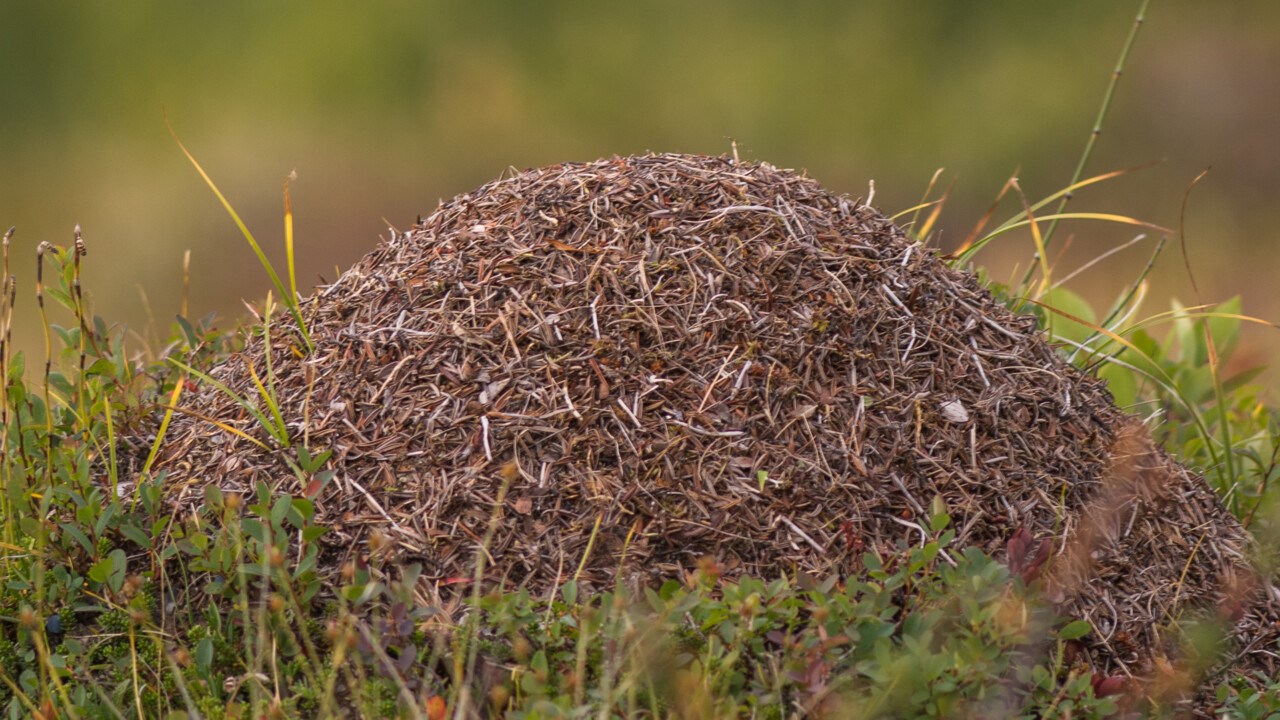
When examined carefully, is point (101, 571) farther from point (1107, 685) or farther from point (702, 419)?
point (1107, 685)

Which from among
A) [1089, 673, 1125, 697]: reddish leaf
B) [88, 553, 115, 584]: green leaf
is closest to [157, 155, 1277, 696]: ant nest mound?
[1089, 673, 1125, 697]: reddish leaf

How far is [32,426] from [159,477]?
1.68 ft

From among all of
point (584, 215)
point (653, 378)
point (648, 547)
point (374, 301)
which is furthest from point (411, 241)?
point (648, 547)

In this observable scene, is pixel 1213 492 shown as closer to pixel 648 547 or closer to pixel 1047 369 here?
pixel 1047 369

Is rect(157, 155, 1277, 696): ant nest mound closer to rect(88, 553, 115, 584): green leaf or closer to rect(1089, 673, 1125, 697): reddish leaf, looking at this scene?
rect(1089, 673, 1125, 697): reddish leaf

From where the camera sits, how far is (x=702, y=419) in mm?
2666

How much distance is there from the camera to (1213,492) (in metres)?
3.25

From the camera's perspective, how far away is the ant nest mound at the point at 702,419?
2.58 m

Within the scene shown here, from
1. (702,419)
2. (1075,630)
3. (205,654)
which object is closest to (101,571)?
(205,654)

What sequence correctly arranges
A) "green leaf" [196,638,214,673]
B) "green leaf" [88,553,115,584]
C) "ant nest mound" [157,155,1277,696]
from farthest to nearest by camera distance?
Answer: "ant nest mound" [157,155,1277,696]
"green leaf" [88,553,115,584]
"green leaf" [196,638,214,673]

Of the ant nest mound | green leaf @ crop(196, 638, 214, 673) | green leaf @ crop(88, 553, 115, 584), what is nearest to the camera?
green leaf @ crop(196, 638, 214, 673)

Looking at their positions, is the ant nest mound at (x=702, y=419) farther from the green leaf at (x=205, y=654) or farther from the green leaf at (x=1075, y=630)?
the green leaf at (x=205, y=654)

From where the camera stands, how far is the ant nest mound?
8.45 ft

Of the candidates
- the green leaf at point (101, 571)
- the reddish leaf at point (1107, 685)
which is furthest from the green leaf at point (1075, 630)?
the green leaf at point (101, 571)
